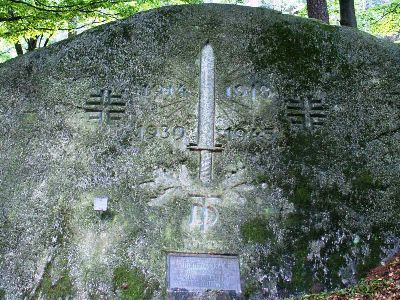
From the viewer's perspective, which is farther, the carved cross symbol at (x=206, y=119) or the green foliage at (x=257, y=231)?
the carved cross symbol at (x=206, y=119)

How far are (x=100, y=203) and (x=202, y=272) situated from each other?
129cm

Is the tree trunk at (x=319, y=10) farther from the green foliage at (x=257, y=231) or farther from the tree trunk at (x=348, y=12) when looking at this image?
the green foliage at (x=257, y=231)

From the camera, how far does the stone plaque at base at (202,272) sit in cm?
438

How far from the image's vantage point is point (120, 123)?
511 centimetres

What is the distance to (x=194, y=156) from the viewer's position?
5.04 m

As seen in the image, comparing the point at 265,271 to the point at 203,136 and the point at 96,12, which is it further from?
the point at 96,12

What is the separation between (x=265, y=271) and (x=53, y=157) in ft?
8.50

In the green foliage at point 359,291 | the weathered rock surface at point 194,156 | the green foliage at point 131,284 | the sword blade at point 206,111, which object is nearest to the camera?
the green foliage at point 359,291

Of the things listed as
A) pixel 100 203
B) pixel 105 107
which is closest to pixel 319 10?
pixel 105 107

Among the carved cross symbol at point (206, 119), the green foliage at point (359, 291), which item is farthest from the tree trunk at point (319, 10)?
the green foliage at point (359, 291)

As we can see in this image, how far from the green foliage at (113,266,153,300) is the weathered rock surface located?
0.03 feet

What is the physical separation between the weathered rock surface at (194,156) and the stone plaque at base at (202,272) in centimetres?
9

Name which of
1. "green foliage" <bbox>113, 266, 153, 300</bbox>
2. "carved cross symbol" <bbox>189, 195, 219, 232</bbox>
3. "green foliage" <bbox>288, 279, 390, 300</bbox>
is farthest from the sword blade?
"green foliage" <bbox>288, 279, 390, 300</bbox>

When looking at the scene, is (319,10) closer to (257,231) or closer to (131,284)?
(257,231)
